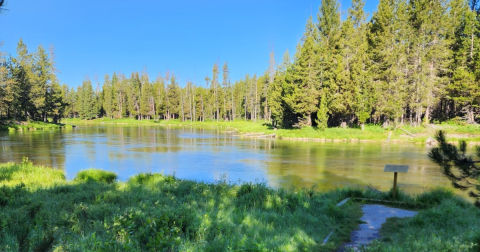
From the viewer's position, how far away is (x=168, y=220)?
5441 millimetres

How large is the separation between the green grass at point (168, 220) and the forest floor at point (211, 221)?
0.07ft

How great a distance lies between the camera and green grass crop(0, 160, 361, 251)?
4555mm

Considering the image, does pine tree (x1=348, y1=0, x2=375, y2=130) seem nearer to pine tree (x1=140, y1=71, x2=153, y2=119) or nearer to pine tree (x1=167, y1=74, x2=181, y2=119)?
pine tree (x1=167, y1=74, x2=181, y2=119)

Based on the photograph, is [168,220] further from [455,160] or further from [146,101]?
[146,101]

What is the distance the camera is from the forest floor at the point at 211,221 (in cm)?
459

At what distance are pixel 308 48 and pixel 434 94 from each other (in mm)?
17547

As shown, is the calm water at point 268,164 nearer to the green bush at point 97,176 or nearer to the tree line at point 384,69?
the green bush at point 97,176

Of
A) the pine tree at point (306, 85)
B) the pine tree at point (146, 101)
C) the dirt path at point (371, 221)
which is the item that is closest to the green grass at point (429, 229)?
the dirt path at point (371, 221)

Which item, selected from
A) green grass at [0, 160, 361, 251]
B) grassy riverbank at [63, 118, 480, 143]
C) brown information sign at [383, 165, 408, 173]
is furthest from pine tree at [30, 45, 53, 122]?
brown information sign at [383, 165, 408, 173]

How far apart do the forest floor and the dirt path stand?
0.17 meters

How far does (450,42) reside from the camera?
116 feet

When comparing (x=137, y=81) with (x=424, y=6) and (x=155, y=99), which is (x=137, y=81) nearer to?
(x=155, y=99)

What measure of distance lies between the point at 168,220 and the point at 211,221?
0.95 m

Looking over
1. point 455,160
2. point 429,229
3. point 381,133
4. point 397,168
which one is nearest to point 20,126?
point 381,133
